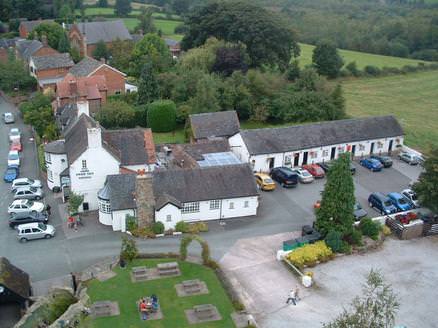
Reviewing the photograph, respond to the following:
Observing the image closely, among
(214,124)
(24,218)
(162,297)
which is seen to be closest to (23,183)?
(24,218)

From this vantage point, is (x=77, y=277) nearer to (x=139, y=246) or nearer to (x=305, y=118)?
(x=139, y=246)

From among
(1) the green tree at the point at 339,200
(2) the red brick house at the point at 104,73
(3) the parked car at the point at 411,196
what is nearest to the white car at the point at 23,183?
(1) the green tree at the point at 339,200

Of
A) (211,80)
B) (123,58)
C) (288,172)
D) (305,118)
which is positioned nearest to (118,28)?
(123,58)

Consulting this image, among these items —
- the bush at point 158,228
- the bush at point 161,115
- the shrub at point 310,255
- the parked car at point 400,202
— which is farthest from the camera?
the bush at point 161,115

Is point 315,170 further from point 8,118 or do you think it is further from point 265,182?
point 8,118

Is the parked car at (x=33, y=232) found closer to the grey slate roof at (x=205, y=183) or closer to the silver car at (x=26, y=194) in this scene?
the silver car at (x=26, y=194)
